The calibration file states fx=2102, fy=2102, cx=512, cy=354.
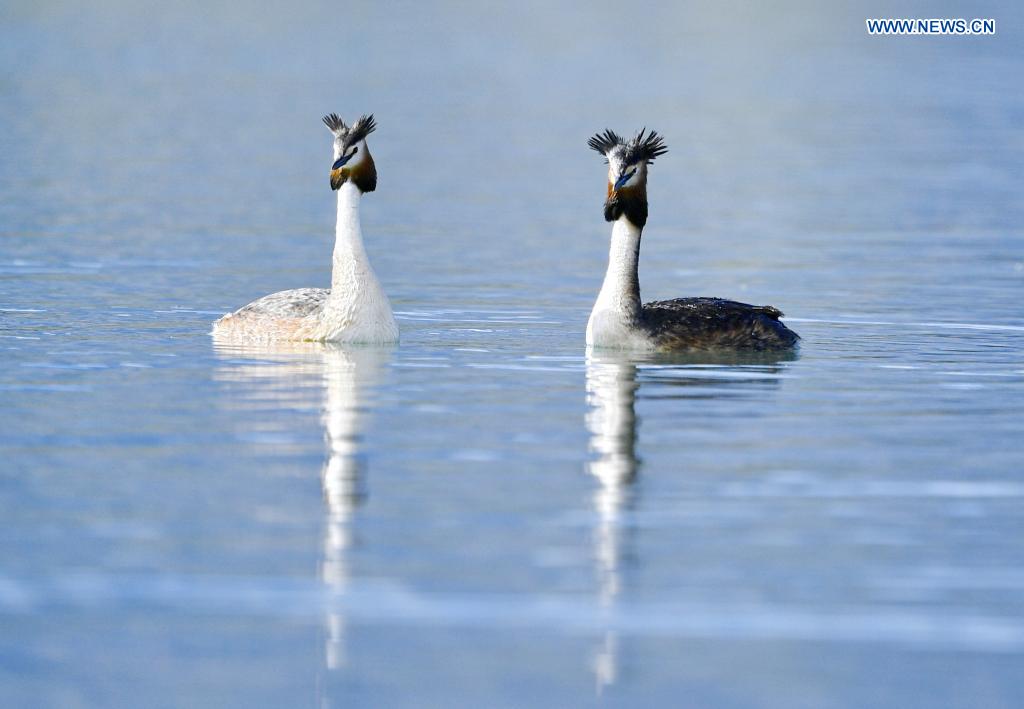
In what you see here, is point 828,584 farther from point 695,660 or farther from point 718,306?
point 718,306

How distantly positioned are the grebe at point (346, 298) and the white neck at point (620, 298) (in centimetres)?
211

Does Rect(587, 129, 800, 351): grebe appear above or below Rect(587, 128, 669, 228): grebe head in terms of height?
below

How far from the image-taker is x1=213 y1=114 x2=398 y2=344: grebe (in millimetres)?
21250

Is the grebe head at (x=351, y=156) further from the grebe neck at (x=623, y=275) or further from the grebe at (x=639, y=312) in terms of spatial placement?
the grebe neck at (x=623, y=275)

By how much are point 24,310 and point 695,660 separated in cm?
1453

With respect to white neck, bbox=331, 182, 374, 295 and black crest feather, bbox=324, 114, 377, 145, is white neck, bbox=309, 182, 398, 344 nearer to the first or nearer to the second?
white neck, bbox=331, 182, 374, 295

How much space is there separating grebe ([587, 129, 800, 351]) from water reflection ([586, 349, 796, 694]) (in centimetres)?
22

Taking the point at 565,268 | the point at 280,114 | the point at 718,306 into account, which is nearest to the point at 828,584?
the point at 718,306

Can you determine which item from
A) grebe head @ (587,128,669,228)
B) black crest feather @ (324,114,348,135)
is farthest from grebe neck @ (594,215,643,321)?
black crest feather @ (324,114,348,135)

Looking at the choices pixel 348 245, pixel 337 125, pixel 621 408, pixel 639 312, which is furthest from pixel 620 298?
pixel 621 408

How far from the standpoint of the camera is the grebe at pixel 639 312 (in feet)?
68.4

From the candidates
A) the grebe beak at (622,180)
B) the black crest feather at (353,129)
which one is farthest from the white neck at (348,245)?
the grebe beak at (622,180)

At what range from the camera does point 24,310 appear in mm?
23219

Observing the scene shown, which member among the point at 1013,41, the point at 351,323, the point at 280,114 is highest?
the point at 1013,41
